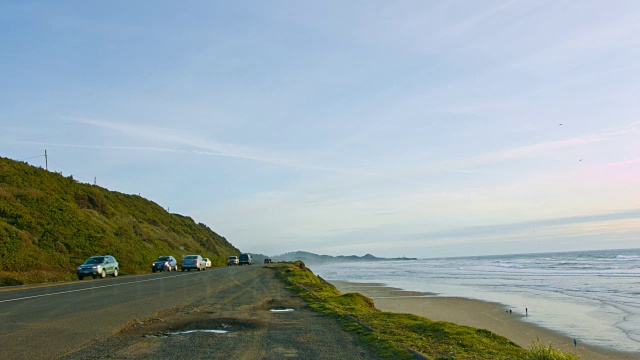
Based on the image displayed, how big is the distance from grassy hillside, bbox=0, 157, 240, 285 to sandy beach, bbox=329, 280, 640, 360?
70.7 ft

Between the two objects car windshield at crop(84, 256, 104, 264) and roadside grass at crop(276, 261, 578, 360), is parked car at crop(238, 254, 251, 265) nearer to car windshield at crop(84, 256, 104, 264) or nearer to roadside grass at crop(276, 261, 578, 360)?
car windshield at crop(84, 256, 104, 264)

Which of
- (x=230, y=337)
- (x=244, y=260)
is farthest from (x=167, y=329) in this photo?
(x=244, y=260)

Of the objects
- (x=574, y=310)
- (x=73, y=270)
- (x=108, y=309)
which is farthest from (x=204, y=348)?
(x=73, y=270)

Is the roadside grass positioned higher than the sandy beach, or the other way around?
the roadside grass

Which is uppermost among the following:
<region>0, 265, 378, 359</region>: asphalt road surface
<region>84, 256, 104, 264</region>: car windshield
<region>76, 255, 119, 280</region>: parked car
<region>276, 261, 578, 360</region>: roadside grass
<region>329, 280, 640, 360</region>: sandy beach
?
<region>84, 256, 104, 264</region>: car windshield

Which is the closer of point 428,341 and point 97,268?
point 428,341

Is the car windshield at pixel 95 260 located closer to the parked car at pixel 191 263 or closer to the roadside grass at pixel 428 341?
the parked car at pixel 191 263

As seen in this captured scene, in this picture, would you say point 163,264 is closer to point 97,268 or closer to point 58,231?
point 58,231

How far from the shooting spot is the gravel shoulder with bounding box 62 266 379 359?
9633 mm

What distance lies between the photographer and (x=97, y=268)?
3625cm

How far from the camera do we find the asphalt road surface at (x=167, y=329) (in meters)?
9.73

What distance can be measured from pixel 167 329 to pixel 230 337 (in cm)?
191

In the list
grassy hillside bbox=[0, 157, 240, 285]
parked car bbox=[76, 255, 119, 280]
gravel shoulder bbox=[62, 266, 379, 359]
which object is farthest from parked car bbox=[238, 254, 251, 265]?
gravel shoulder bbox=[62, 266, 379, 359]

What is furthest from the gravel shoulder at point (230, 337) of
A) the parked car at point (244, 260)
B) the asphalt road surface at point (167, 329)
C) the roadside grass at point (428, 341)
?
the parked car at point (244, 260)
